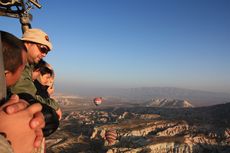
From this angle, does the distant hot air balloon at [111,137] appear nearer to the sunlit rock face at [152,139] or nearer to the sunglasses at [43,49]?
the sunlit rock face at [152,139]

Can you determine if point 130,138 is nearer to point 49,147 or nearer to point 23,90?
point 49,147

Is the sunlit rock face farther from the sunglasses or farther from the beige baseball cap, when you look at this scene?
the beige baseball cap

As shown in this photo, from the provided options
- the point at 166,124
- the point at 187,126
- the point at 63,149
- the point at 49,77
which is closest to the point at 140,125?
the point at 166,124

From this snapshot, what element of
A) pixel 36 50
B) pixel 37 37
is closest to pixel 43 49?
pixel 36 50

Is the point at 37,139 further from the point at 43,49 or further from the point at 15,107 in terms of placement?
the point at 43,49

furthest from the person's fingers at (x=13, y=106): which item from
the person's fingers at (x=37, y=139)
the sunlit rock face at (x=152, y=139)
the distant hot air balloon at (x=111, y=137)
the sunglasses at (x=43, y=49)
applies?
Answer: the distant hot air balloon at (x=111, y=137)

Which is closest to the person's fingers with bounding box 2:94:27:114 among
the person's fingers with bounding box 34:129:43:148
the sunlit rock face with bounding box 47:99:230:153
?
the person's fingers with bounding box 34:129:43:148

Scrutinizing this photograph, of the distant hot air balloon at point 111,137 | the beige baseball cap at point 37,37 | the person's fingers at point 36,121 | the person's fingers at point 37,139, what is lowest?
the distant hot air balloon at point 111,137
